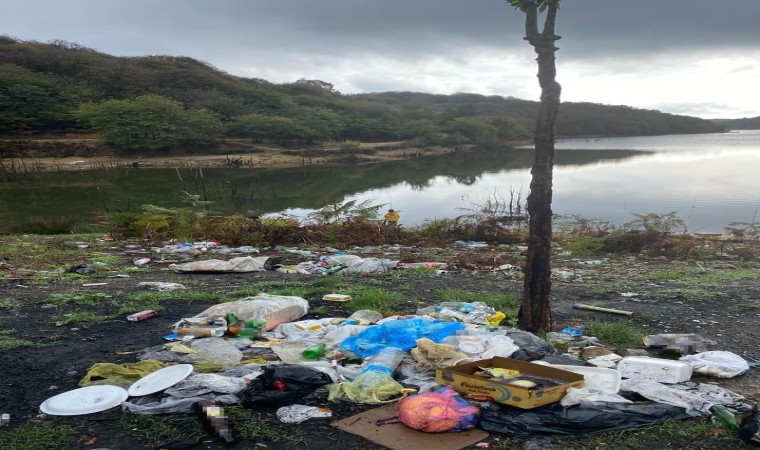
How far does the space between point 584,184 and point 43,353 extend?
23031mm

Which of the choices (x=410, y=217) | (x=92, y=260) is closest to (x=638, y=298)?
(x=92, y=260)

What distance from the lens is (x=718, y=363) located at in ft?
11.6

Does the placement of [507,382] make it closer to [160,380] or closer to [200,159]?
[160,380]

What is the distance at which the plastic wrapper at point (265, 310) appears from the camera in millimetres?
4453

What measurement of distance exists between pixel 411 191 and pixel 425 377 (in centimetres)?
1977

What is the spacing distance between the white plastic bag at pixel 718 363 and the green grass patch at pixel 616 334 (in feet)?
1.55

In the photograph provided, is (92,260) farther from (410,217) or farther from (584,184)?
(584,184)

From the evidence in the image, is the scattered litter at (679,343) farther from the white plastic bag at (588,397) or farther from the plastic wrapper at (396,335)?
the plastic wrapper at (396,335)

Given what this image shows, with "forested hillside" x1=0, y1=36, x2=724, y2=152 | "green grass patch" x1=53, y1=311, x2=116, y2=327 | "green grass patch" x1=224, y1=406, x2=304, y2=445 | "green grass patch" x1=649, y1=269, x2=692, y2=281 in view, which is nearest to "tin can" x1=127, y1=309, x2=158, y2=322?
"green grass patch" x1=53, y1=311, x2=116, y2=327

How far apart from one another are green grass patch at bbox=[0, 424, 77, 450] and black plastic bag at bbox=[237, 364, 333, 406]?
0.82 m

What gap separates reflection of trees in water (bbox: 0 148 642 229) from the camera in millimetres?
18181

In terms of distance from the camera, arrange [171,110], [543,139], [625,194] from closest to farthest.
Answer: [543,139] → [625,194] → [171,110]

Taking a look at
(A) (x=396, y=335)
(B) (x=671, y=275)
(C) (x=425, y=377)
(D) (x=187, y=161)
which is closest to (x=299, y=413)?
(C) (x=425, y=377)

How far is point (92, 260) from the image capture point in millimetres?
7848
